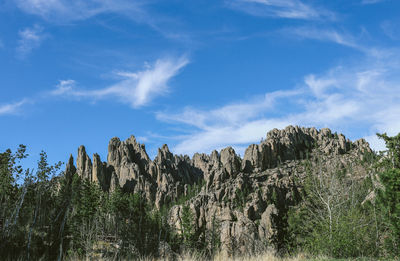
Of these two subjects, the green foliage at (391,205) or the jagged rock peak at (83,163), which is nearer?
the green foliage at (391,205)

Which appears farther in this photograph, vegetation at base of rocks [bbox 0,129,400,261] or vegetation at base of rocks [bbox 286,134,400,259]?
vegetation at base of rocks [bbox 286,134,400,259]

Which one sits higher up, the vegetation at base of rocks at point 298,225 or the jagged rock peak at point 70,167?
the jagged rock peak at point 70,167

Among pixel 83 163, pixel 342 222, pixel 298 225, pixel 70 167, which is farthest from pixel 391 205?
pixel 83 163

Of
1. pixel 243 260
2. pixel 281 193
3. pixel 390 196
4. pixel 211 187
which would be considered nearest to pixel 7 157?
pixel 243 260

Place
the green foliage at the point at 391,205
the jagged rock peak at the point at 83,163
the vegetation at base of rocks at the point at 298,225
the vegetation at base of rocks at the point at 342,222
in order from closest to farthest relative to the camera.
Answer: the vegetation at base of rocks at the point at 298,225
the vegetation at base of rocks at the point at 342,222
the green foliage at the point at 391,205
the jagged rock peak at the point at 83,163

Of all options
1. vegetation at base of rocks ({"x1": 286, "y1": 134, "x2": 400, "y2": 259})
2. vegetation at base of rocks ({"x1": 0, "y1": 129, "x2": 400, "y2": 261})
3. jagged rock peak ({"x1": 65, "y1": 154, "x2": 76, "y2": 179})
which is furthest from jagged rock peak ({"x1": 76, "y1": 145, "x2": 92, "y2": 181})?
vegetation at base of rocks ({"x1": 286, "y1": 134, "x2": 400, "y2": 259})

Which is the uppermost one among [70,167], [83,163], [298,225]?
[83,163]

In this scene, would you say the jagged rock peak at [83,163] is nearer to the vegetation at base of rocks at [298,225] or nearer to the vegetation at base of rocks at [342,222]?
the vegetation at base of rocks at [298,225]

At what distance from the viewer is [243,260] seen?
495 inches

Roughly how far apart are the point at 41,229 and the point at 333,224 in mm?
20544

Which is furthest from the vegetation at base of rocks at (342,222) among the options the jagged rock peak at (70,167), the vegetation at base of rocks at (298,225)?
the jagged rock peak at (70,167)

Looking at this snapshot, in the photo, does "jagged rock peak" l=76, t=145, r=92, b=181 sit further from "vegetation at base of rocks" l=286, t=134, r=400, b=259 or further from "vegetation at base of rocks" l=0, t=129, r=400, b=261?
"vegetation at base of rocks" l=286, t=134, r=400, b=259

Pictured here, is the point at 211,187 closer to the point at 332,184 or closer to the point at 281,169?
the point at 281,169

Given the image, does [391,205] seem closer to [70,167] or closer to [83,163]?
[70,167]
